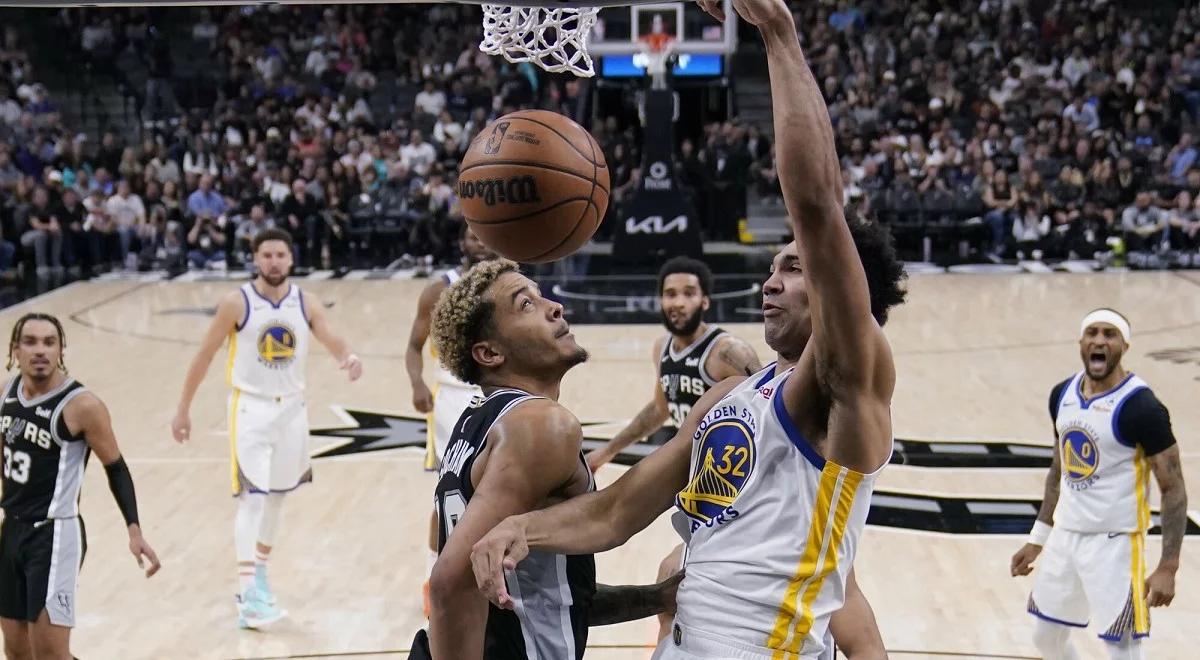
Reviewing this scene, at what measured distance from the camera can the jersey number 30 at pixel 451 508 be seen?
3.22m

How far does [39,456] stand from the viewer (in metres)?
5.09

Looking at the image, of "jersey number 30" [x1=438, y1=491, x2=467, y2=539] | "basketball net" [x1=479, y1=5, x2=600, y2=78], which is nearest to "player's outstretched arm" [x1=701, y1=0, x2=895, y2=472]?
"jersey number 30" [x1=438, y1=491, x2=467, y2=539]

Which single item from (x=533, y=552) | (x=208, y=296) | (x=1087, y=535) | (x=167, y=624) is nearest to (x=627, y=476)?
(x=533, y=552)

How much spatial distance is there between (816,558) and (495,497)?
0.68 meters

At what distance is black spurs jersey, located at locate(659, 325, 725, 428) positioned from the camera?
236 inches

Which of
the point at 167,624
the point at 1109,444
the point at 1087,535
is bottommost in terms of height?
the point at 167,624

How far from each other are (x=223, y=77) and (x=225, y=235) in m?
5.31

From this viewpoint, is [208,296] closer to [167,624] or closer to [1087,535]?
[167,624]

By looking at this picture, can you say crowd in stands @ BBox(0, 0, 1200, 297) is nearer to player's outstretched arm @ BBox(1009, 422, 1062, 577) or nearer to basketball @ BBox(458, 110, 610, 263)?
player's outstretched arm @ BBox(1009, 422, 1062, 577)

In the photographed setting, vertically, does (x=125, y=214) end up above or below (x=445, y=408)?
above

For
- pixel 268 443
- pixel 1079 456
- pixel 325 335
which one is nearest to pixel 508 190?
pixel 1079 456

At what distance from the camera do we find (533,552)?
123 inches

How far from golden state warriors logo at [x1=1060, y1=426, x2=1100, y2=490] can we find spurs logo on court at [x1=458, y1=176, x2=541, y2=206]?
233 cm

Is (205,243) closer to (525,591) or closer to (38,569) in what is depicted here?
(38,569)
